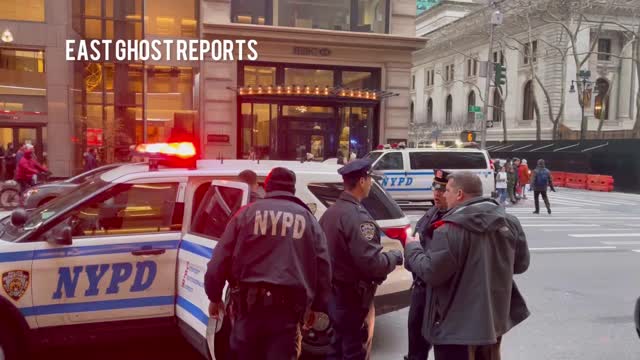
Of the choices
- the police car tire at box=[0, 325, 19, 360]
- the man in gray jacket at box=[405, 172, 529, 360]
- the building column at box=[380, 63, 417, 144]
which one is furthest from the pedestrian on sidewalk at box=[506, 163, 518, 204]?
the police car tire at box=[0, 325, 19, 360]

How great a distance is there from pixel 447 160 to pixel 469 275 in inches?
572

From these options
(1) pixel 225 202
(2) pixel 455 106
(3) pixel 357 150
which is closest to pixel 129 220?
(1) pixel 225 202

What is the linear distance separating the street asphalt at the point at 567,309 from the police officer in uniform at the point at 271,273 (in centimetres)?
222

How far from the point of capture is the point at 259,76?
21.2m

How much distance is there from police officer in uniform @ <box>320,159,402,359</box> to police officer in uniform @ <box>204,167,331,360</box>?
0.50 metres

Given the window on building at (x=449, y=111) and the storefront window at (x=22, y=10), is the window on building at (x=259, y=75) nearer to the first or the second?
the storefront window at (x=22, y=10)

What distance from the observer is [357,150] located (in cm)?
2198

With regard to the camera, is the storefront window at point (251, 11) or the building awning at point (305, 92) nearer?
the building awning at point (305, 92)

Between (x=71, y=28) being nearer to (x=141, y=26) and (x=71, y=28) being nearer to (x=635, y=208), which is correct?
(x=141, y=26)

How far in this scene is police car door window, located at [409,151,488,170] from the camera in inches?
668

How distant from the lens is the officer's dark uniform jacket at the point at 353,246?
3639 mm

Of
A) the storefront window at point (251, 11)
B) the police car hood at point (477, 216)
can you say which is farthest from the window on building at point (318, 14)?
the police car hood at point (477, 216)

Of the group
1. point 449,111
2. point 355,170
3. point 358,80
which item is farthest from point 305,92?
point 449,111

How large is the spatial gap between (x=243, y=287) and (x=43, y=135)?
23.5 metres
